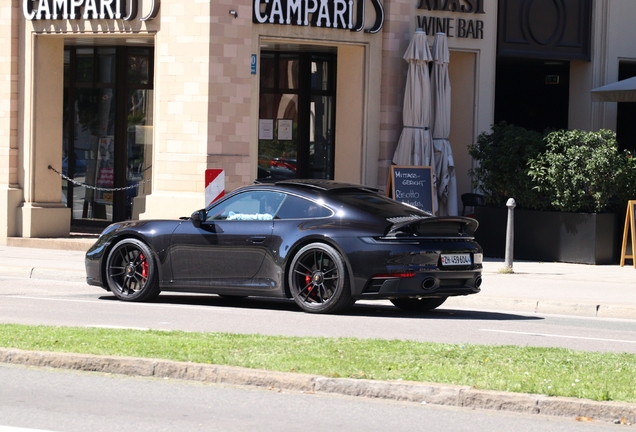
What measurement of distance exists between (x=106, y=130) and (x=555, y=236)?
9119 millimetres

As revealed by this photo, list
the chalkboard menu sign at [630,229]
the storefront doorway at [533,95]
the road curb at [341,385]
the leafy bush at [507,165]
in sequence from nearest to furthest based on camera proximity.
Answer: the road curb at [341,385] < the chalkboard menu sign at [630,229] < the leafy bush at [507,165] < the storefront doorway at [533,95]

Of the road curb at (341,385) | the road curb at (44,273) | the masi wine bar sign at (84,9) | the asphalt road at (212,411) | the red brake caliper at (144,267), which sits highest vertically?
the masi wine bar sign at (84,9)

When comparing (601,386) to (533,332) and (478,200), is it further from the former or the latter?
(478,200)

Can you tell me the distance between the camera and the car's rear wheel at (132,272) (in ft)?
40.0

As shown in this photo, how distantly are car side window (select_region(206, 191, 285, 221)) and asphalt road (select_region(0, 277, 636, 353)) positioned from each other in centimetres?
102

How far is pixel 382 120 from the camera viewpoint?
64.4 ft

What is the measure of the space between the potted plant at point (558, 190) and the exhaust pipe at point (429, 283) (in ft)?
22.8

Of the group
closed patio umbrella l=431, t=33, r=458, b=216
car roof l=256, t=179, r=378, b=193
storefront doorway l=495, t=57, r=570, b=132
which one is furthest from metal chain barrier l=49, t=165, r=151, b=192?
storefront doorway l=495, t=57, r=570, b=132

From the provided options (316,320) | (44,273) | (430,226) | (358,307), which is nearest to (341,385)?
(316,320)

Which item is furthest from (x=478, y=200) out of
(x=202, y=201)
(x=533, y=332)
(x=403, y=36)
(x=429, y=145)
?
(x=533, y=332)

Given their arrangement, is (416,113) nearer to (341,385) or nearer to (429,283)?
(429,283)

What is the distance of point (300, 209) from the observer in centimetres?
1173

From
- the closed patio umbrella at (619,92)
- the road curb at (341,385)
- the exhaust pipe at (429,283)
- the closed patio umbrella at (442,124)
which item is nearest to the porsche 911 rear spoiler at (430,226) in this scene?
the exhaust pipe at (429,283)

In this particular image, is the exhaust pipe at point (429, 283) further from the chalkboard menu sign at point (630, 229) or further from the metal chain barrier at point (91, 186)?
the metal chain barrier at point (91, 186)
